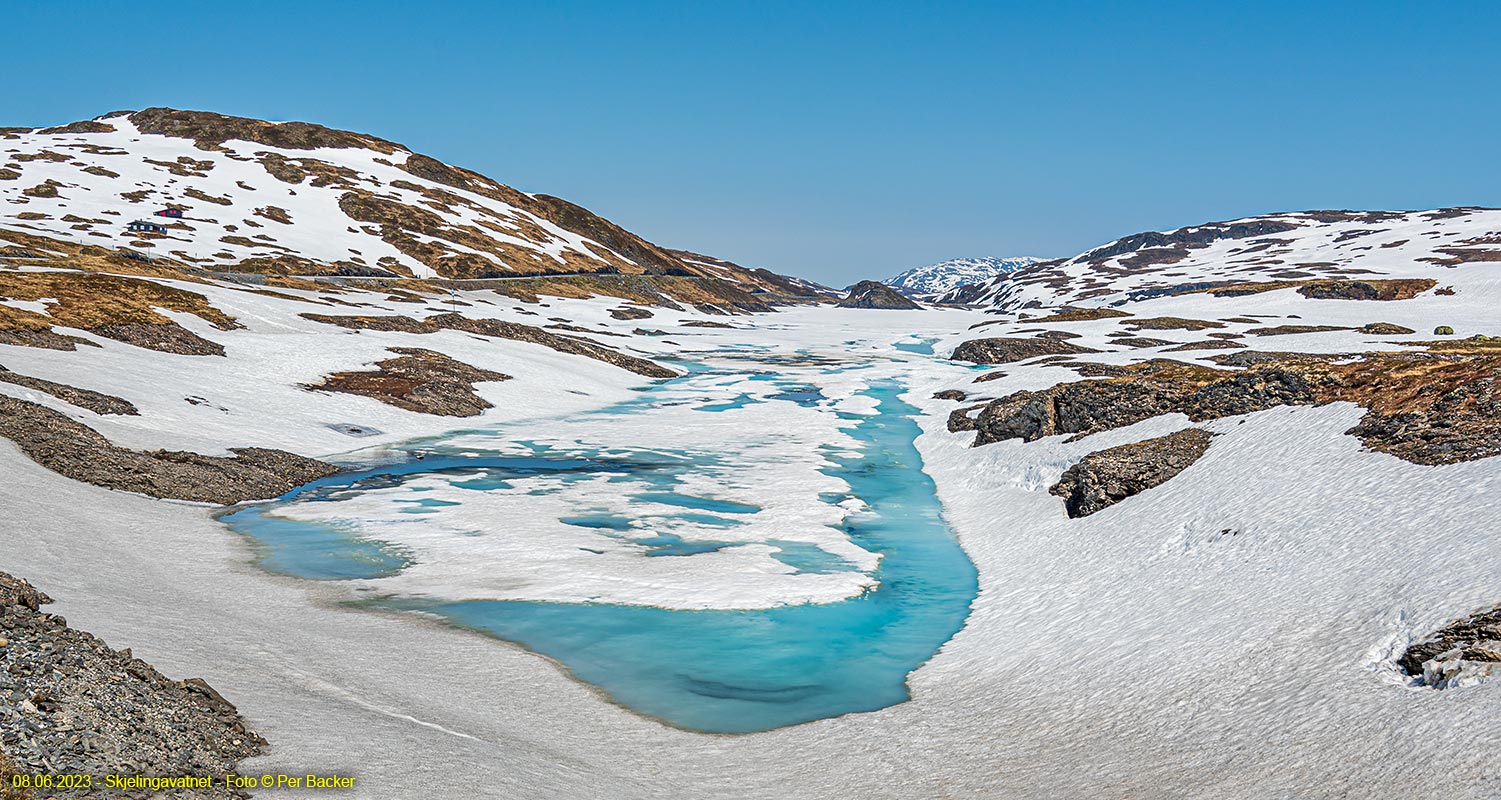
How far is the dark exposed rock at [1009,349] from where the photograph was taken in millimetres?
91438

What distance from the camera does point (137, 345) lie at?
168 feet

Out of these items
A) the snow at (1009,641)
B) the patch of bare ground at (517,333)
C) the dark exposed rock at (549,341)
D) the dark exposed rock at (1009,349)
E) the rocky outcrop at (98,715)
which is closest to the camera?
the rocky outcrop at (98,715)

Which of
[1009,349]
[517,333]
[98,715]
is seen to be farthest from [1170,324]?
[98,715]

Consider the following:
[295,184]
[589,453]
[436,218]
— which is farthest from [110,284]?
[295,184]

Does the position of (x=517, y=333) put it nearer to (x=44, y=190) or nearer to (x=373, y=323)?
(x=373, y=323)

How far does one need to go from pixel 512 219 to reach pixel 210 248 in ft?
262

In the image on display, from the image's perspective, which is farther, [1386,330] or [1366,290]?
[1366,290]

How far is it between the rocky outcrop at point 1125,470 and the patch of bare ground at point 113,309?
52453 mm

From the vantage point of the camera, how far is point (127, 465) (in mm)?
30922

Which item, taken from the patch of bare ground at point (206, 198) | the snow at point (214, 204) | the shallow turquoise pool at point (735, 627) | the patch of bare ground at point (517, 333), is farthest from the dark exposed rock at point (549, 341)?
the patch of bare ground at point (206, 198)

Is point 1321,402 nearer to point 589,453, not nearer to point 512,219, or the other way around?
point 589,453

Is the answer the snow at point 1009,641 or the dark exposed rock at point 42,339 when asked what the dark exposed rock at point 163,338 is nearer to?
the dark exposed rock at point 42,339

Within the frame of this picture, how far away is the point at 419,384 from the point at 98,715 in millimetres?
46359

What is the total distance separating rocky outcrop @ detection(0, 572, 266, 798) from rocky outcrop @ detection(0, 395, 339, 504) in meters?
18.9
